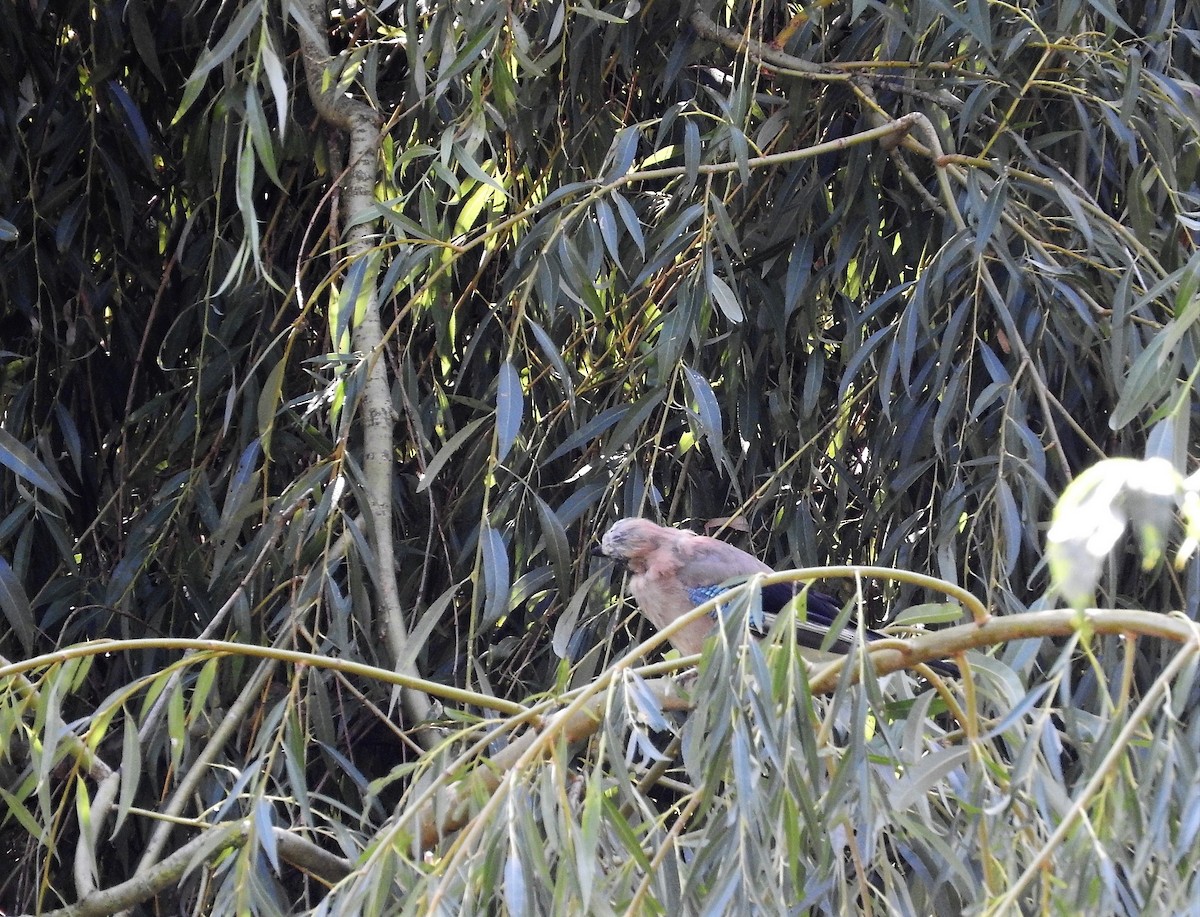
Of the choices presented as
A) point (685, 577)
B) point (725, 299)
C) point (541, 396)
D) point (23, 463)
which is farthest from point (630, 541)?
point (23, 463)

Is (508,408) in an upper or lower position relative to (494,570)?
upper

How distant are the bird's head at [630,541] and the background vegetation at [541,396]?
0.04 meters

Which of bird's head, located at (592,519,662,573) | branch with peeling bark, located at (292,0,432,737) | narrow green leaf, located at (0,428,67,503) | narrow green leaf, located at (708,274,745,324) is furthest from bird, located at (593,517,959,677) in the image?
narrow green leaf, located at (0,428,67,503)

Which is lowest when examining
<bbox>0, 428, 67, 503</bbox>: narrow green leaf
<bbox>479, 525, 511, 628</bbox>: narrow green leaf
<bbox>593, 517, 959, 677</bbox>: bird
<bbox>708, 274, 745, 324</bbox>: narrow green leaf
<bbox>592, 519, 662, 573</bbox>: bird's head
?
<bbox>593, 517, 959, 677</bbox>: bird

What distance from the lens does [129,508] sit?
10.3 ft

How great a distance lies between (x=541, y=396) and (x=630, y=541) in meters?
0.45

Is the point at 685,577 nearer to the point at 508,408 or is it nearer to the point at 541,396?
the point at 541,396

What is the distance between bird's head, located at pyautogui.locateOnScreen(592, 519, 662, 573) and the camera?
2.55 m

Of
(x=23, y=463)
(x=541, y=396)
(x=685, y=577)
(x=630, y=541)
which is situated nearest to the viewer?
(x=23, y=463)

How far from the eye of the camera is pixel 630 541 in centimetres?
261

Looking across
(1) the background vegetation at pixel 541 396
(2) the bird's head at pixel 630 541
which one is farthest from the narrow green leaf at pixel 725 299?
(2) the bird's head at pixel 630 541

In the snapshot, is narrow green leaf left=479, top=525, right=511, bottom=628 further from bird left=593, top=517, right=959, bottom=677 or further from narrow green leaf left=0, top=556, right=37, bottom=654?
narrow green leaf left=0, top=556, right=37, bottom=654

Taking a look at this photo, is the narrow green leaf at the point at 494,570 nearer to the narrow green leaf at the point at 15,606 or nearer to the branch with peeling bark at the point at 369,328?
the branch with peeling bark at the point at 369,328

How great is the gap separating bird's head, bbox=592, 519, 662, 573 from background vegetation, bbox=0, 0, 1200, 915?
0.04 metres
